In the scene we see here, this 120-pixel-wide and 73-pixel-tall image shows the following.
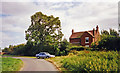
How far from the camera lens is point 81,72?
12.0 metres

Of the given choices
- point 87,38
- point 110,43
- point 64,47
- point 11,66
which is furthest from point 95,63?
point 87,38

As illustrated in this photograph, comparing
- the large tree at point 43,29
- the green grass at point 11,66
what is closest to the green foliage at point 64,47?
the large tree at point 43,29

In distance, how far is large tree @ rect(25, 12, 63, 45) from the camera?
39.1 meters

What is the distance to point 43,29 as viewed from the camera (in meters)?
40.0

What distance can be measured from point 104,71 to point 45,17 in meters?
32.3

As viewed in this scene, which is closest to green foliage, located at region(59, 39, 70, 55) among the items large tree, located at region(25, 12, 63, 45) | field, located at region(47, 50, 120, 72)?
large tree, located at region(25, 12, 63, 45)

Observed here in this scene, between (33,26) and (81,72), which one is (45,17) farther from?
(81,72)

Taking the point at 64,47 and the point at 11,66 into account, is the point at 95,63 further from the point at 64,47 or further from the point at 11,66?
the point at 64,47

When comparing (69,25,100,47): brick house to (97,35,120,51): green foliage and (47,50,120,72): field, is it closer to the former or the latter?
(97,35,120,51): green foliage

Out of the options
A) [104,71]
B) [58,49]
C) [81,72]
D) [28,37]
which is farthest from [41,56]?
[104,71]

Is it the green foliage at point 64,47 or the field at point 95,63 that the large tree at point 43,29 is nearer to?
the green foliage at point 64,47

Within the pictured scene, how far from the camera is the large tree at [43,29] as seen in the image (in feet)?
128

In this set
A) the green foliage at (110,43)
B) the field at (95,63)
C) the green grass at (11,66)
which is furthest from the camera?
the green foliage at (110,43)

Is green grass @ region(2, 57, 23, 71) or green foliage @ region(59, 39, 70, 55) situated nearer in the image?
green grass @ region(2, 57, 23, 71)
